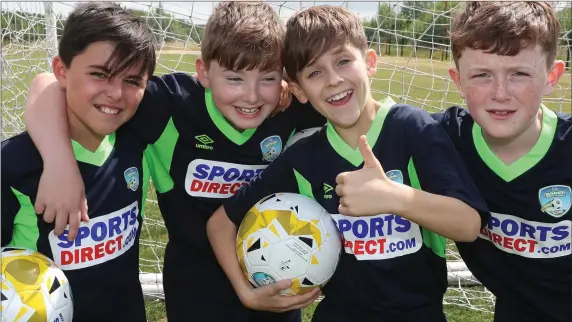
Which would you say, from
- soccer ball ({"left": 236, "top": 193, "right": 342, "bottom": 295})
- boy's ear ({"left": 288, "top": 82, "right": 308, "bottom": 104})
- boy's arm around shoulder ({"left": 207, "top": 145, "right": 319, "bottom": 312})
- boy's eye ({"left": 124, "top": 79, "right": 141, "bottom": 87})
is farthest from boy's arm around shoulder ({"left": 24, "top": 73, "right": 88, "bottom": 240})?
boy's ear ({"left": 288, "top": 82, "right": 308, "bottom": 104})

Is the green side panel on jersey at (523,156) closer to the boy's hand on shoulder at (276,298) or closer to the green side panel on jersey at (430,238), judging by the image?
the green side panel on jersey at (430,238)

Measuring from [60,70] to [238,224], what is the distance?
870 mm

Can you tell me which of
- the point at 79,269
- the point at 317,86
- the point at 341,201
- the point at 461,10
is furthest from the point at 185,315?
the point at 461,10

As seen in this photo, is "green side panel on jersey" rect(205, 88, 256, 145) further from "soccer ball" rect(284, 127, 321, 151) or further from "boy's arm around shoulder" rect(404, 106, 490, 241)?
"boy's arm around shoulder" rect(404, 106, 490, 241)

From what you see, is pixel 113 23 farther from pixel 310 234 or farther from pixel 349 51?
pixel 310 234

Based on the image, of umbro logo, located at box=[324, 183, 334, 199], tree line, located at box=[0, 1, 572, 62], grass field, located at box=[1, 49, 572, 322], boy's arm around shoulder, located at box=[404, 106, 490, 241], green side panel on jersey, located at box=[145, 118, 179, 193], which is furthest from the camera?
tree line, located at box=[0, 1, 572, 62]

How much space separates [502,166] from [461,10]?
62 centimetres

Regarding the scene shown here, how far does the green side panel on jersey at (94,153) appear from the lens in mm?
2090

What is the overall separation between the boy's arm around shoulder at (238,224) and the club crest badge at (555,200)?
0.86m

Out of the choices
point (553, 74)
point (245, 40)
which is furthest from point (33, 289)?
point (553, 74)

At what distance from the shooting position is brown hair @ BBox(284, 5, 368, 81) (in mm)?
2025

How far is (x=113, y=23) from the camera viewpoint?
208 centimetres

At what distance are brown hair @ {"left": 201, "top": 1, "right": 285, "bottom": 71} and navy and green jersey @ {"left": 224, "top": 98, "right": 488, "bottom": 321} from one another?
0.36 m

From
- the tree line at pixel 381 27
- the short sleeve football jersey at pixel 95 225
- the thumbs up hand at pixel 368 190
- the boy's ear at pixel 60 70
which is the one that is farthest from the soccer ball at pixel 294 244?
the tree line at pixel 381 27
